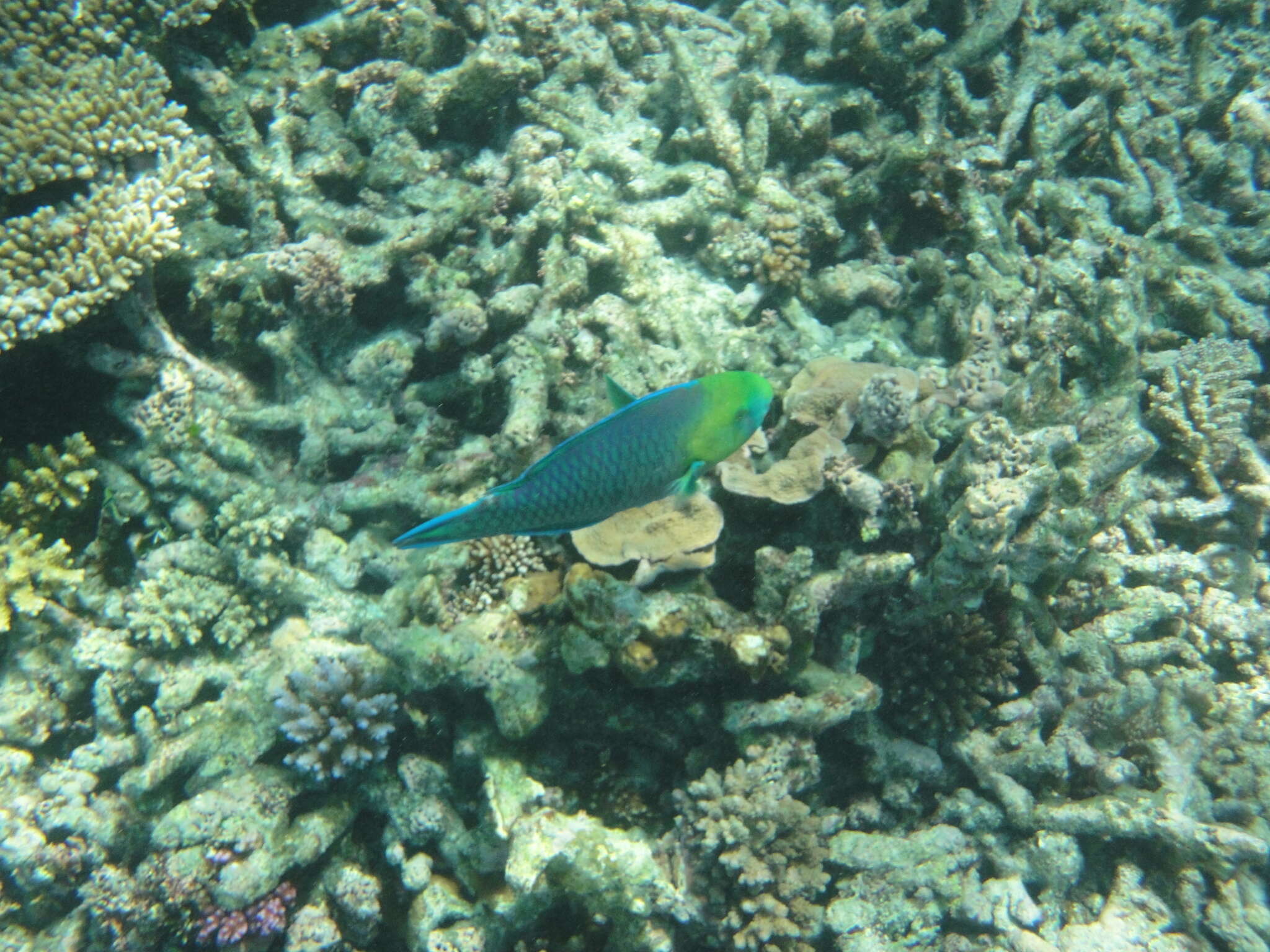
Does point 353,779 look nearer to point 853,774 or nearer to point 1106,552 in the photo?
point 853,774

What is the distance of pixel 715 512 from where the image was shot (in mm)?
3752

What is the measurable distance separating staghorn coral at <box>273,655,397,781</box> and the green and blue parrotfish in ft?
7.07

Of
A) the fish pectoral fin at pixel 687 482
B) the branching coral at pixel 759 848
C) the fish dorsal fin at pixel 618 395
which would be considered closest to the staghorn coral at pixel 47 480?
the fish dorsal fin at pixel 618 395

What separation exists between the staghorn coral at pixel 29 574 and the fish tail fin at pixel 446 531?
13.6 ft

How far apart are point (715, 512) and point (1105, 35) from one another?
7.89m

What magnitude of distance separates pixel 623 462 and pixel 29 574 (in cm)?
477

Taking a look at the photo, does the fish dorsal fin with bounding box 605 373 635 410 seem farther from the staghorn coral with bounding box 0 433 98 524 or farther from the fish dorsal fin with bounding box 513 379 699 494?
the staghorn coral with bounding box 0 433 98 524

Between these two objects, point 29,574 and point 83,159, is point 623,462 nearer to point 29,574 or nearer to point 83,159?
point 83,159

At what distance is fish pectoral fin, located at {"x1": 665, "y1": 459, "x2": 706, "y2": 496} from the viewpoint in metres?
2.30

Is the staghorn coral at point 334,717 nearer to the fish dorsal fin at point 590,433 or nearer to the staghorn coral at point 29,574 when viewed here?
the staghorn coral at point 29,574

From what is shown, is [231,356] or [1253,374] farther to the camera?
[1253,374]

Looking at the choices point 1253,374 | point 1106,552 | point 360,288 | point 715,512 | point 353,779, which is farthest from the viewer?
point 1253,374

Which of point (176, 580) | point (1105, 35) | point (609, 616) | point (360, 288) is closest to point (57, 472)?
point (176, 580)

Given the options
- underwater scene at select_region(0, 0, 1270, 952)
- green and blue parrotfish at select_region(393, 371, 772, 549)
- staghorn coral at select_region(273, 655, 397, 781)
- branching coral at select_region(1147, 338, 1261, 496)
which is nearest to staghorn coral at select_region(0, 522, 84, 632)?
underwater scene at select_region(0, 0, 1270, 952)
